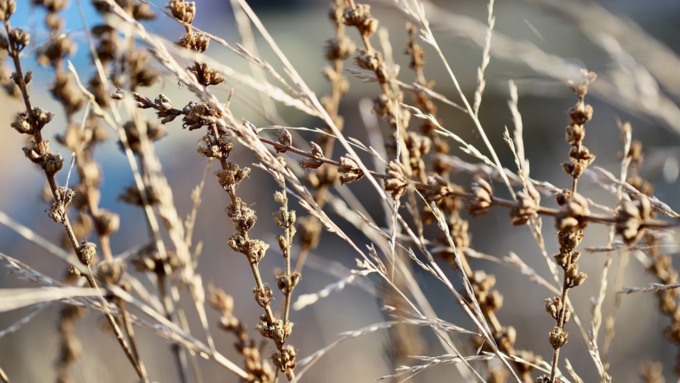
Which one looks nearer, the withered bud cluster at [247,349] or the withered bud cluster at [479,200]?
the withered bud cluster at [479,200]

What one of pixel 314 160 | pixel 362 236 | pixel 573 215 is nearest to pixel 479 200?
pixel 573 215

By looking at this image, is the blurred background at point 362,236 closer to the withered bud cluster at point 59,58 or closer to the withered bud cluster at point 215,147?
the withered bud cluster at point 59,58

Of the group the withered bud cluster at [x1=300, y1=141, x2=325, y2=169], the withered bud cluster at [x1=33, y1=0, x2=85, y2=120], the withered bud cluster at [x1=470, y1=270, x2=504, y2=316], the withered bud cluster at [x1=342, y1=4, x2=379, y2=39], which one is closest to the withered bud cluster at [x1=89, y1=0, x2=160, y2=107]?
the withered bud cluster at [x1=33, y1=0, x2=85, y2=120]

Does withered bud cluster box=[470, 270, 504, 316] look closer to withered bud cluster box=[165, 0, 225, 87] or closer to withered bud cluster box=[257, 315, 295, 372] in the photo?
withered bud cluster box=[257, 315, 295, 372]

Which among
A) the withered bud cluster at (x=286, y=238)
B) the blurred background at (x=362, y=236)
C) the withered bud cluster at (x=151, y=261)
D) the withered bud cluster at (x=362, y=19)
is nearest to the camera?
the withered bud cluster at (x=286, y=238)

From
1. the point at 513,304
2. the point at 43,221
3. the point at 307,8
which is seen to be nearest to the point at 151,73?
the point at 43,221

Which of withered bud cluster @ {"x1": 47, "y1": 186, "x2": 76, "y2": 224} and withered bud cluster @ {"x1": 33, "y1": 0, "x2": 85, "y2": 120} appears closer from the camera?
withered bud cluster @ {"x1": 47, "y1": 186, "x2": 76, "y2": 224}

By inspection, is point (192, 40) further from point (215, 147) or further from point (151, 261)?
point (151, 261)

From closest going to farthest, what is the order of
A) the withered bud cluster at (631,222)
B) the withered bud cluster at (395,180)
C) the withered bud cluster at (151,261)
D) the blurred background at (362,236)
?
1. the withered bud cluster at (631,222)
2. the withered bud cluster at (395,180)
3. the withered bud cluster at (151,261)
4. the blurred background at (362,236)

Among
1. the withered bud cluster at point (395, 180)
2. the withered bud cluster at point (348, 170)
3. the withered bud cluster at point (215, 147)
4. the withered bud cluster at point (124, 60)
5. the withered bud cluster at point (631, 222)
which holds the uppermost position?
the withered bud cluster at point (124, 60)

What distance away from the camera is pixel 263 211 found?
317cm

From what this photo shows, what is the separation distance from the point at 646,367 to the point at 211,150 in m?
1.05

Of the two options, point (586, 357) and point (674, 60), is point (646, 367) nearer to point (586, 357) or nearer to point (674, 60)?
point (674, 60)

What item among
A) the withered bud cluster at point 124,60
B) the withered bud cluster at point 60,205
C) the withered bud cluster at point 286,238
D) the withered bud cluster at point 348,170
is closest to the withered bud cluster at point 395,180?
the withered bud cluster at point 348,170
